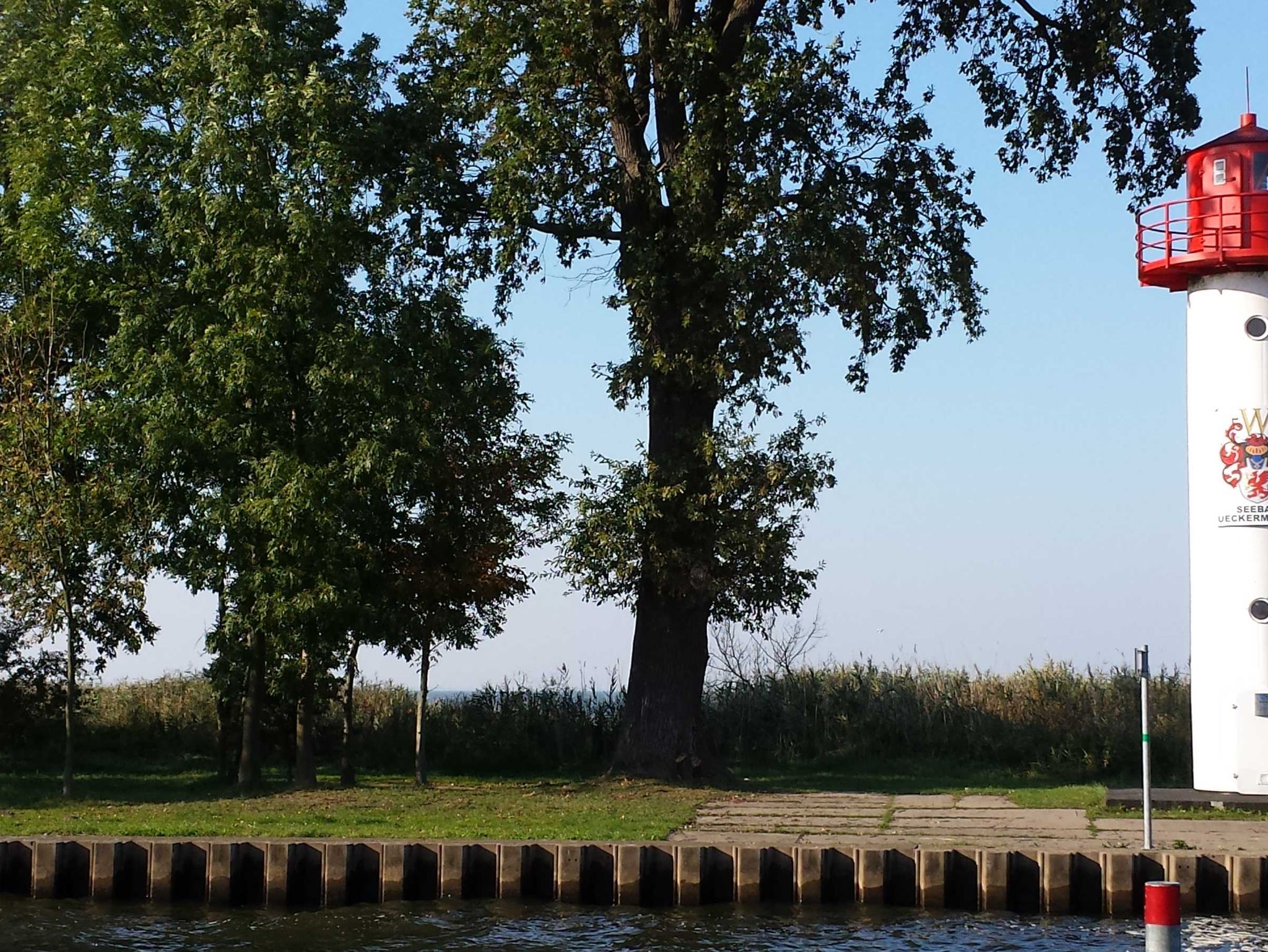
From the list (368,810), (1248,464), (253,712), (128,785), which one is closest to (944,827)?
(1248,464)

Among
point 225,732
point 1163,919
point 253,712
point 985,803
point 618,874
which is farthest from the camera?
point 225,732

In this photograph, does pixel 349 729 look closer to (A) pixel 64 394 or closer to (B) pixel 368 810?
(B) pixel 368 810

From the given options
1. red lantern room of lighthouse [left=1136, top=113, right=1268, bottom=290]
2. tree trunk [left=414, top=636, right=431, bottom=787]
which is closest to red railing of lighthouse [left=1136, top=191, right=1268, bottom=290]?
red lantern room of lighthouse [left=1136, top=113, right=1268, bottom=290]

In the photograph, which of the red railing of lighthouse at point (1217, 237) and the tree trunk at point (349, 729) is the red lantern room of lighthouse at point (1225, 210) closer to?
the red railing of lighthouse at point (1217, 237)

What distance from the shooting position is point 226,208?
22.6 metres

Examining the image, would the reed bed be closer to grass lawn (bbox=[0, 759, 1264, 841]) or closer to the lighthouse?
grass lawn (bbox=[0, 759, 1264, 841])

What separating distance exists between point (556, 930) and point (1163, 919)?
7.48m

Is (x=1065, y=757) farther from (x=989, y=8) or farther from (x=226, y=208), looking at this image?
(x=226, y=208)

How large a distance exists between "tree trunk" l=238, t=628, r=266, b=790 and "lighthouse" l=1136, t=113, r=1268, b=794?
1371 cm

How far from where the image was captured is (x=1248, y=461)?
63.9ft

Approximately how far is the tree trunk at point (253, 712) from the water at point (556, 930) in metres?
8.13

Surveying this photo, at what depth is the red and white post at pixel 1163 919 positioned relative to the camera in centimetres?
812

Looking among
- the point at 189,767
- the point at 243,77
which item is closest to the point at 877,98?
the point at 243,77

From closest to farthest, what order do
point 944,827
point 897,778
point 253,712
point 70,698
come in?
1. point 944,827
2. point 70,698
3. point 253,712
4. point 897,778
